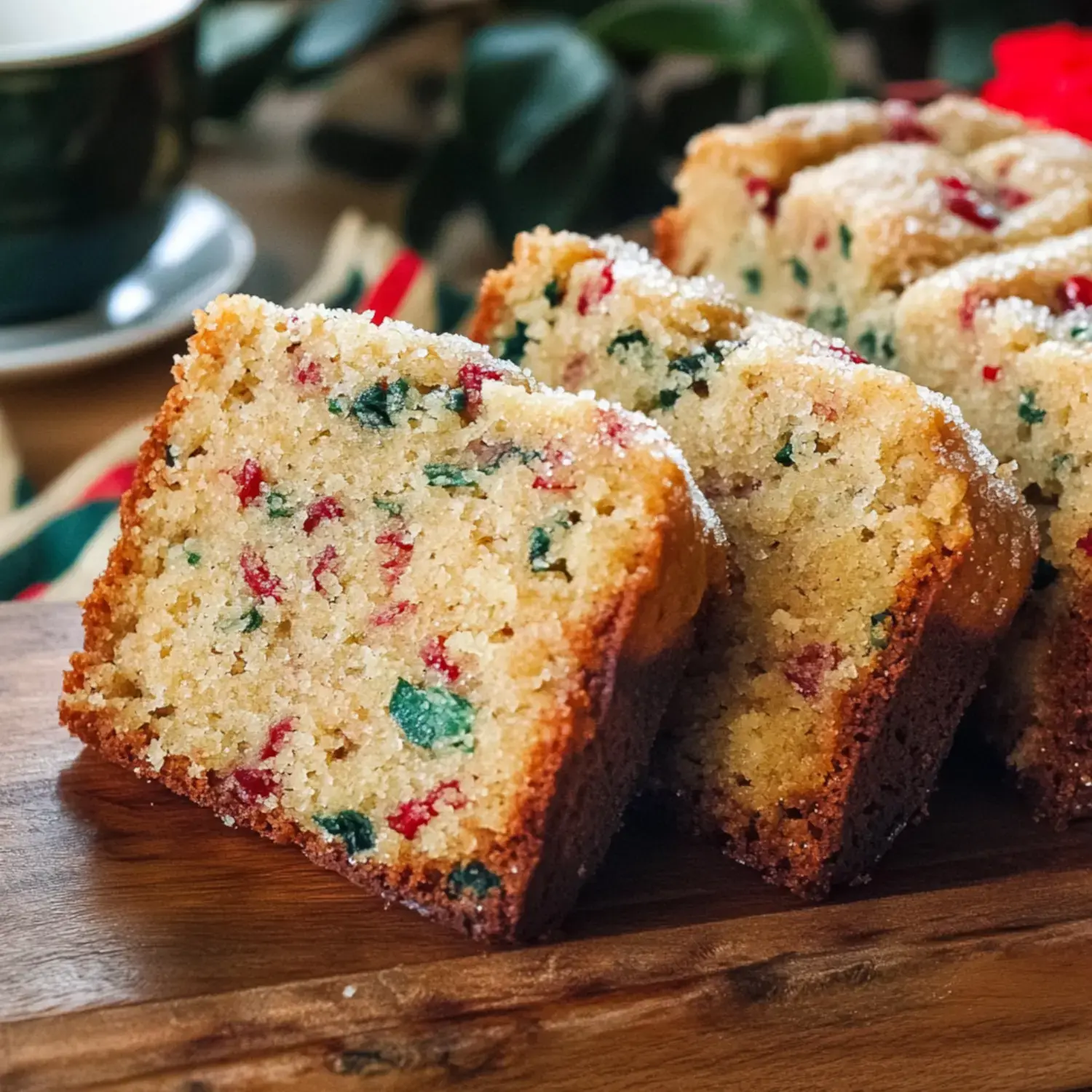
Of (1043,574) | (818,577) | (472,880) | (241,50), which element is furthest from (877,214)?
(241,50)

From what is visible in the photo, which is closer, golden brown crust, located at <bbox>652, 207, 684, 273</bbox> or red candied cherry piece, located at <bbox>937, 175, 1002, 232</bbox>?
red candied cherry piece, located at <bbox>937, 175, 1002, 232</bbox>

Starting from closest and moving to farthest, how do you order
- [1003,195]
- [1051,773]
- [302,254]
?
[1051,773]
[1003,195]
[302,254]

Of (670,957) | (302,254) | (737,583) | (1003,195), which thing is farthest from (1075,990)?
(302,254)

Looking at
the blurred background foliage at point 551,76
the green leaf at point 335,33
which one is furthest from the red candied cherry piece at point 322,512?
the green leaf at point 335,33

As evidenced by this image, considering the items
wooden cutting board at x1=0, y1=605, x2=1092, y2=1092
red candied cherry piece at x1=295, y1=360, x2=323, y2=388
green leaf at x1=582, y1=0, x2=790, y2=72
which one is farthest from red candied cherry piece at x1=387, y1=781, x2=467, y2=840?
green leaf at x1=582, y1=0, x2=790, y2=72

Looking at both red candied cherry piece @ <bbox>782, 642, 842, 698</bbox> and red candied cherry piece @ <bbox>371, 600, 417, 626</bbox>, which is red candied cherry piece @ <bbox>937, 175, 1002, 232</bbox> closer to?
red candied cherry piece @ <bbox>782, 642, 842, 698</bbox>

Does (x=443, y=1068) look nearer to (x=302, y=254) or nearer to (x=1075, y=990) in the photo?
(x=1075, y=990)

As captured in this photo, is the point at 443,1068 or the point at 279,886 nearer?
the point at 443,1068

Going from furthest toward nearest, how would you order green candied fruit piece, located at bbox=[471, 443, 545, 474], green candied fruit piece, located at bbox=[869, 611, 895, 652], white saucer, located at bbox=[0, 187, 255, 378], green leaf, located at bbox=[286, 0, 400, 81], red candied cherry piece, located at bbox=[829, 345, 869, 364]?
green leaf, located at bbox=[286, 0, 400, 81] → white saucer, located at bbox=[0, 187, 255, 378] → red candied cherry piece, located at bbox=[829, 345, 869, 364] → green candied fruit piece, located at bbox=[869, 611, 895, 652] → green candied fruit piece, located at bbox=[471, 443, 545, 474]
